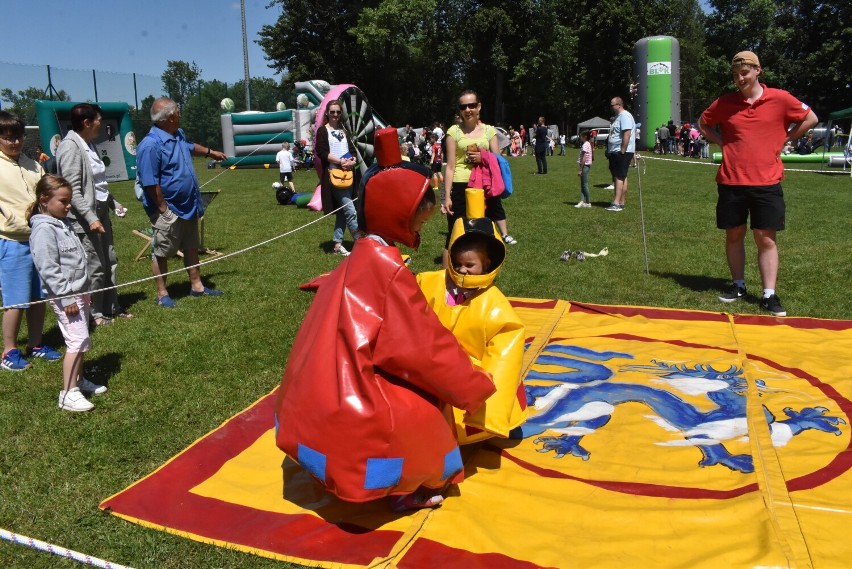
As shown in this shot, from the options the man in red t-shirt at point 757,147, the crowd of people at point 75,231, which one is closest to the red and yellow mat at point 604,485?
the crowd of people at point 75,231

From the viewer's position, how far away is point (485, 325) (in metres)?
3.43

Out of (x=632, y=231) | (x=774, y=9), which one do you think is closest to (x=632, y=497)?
(x=632, y=231)

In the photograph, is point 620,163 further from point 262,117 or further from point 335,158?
point 262,117

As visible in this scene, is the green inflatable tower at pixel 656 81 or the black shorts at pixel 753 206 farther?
the green inflatable tower at pixel 656 81

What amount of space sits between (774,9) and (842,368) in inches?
2435

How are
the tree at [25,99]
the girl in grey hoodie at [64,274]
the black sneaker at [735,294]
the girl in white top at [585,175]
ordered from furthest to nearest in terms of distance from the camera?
the tree at [25,99], the girl in white top at [585,175], the black sneaker at [735,294], the girl in grey hoodie at [64,274]

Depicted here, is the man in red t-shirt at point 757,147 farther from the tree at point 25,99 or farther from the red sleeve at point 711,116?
the tree at point 25,99

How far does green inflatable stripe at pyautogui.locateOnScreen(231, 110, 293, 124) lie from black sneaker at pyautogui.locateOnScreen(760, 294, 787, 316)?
2401 cm

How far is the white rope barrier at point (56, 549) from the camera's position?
9.20ft

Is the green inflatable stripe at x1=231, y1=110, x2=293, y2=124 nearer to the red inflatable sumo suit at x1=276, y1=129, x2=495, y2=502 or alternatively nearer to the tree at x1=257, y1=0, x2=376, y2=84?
the tree at x1=257, y1=0, x2=376, y2=84

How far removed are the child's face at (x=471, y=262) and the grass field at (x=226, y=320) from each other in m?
1.61

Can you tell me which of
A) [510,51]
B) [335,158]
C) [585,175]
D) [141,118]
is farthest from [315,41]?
[335,158]

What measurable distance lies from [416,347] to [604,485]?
4.30ft

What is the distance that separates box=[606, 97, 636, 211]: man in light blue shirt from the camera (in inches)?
500
